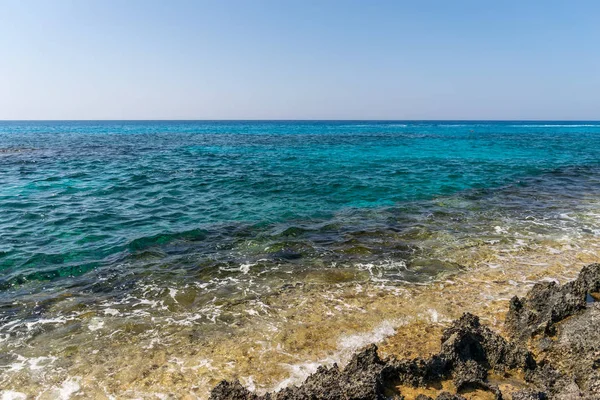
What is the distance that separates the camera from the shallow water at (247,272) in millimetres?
6375

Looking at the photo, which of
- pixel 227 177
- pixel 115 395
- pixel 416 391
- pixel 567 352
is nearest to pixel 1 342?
pixel 115 395

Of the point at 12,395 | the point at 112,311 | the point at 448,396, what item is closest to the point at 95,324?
the point at 112,311

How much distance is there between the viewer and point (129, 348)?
6723 millimetres

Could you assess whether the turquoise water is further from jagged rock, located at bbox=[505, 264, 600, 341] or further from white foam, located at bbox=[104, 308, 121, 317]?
jagged rock, located at bbox=[505, 264, 600, 341]

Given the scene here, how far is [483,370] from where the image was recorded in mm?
5480

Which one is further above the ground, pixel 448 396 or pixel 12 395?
pixel 448 396

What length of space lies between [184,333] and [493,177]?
25.3 m

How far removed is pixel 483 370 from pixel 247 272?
6.58 m

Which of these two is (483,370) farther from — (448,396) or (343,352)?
(343,352)

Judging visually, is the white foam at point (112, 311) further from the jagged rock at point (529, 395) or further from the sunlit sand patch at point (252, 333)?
the jagged rock at point (529, 395)

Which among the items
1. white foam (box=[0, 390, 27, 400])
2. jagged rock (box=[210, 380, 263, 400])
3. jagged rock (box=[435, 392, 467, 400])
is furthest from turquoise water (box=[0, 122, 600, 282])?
jagged rock (box=[435, 392, 467, 400])

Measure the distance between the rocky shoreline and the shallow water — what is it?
30.4 inches

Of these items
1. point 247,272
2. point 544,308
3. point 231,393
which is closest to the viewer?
point 231,393

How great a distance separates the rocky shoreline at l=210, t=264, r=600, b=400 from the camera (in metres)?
4.88
